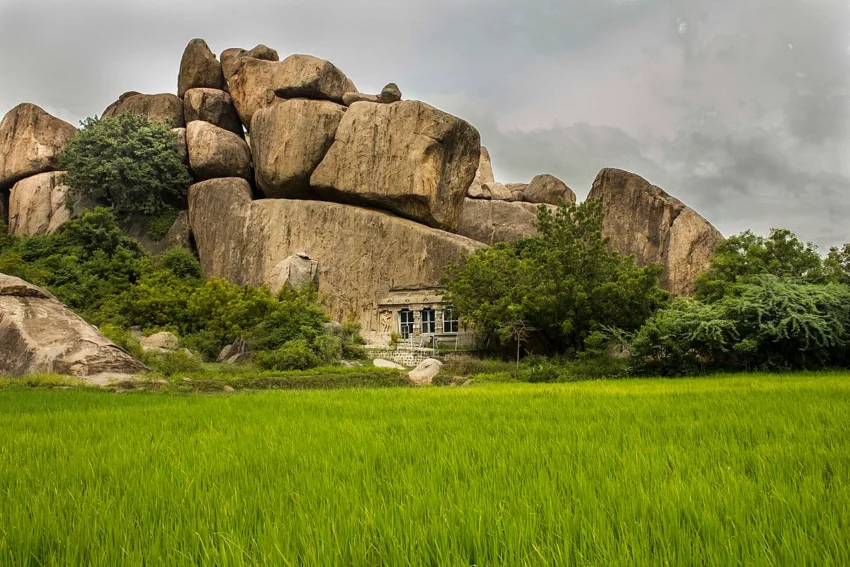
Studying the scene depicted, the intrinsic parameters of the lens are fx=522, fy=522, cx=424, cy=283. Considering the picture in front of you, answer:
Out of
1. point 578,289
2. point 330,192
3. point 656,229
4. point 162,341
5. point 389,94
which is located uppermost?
point 389,94

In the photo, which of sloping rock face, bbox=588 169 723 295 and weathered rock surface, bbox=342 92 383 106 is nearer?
sloping rock face, bbox=588 169 723 295

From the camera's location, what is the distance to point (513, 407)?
21.0ft

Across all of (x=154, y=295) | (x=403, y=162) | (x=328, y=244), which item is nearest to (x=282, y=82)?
(x=403, y=162)

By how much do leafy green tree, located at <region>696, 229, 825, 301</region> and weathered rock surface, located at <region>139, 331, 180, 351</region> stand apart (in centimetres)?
1921

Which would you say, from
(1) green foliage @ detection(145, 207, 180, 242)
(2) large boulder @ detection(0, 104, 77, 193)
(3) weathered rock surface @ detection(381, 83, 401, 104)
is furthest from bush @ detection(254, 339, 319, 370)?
(2) large boulder @ detection(0, 104, 77, 193)

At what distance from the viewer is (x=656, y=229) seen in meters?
30.1

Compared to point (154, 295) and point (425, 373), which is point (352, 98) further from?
point (425, 373)

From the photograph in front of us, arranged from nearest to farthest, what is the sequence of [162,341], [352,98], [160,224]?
[162,341]
[160,224]
[352,98]

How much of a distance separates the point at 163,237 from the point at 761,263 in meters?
30.7

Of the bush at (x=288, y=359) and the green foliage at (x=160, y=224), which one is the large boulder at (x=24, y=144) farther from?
the bush at (x=288, y=359)

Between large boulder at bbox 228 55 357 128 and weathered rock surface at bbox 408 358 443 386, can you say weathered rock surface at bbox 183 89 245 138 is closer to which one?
large boulder at bbox 228 55 357 128

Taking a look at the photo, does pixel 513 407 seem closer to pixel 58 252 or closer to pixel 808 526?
pixel 808 526

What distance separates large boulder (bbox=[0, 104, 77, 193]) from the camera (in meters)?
34.2

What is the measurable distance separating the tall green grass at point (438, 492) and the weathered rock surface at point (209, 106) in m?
33.6
